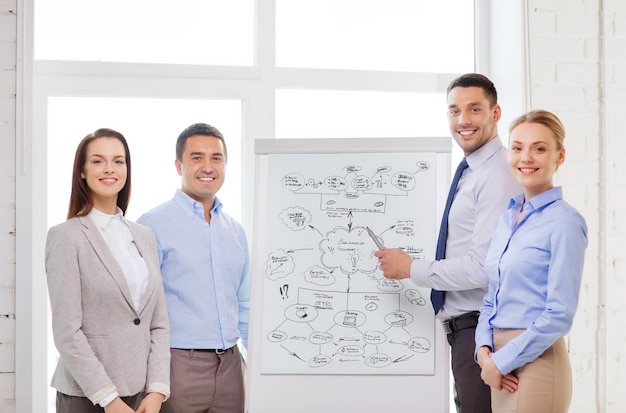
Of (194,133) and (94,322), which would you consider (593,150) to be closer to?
(194,133)

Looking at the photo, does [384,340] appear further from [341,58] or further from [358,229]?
[341,58]

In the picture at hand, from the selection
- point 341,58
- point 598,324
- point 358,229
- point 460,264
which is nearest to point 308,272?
point 358,229

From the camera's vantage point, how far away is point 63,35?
2889 mm

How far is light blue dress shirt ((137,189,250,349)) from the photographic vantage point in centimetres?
222

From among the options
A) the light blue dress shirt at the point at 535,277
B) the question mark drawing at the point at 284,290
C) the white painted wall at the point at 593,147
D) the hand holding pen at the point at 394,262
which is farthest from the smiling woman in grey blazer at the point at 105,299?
the white painted wall at the point at 593,147

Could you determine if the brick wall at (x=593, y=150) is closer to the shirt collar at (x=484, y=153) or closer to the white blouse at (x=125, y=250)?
the shirt collar at (x=484, y=153)

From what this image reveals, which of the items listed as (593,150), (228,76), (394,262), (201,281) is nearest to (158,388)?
(201,281)

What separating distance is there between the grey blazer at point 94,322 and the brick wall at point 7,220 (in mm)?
813

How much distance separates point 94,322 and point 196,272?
428 mm

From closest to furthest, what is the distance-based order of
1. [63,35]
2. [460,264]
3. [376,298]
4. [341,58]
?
1. [460,264]
2. [376,298]
3. [63,35]
4. [341,58]

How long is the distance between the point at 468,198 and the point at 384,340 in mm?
557

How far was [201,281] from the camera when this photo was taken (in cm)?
225

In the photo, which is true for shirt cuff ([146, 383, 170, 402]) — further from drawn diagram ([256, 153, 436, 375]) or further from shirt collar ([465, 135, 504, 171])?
shirt collar ([465, 135, 504, 171])

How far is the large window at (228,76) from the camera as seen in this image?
9.37 ft
